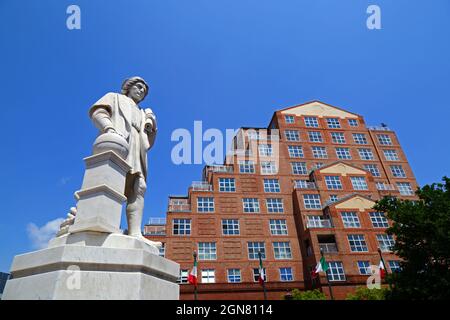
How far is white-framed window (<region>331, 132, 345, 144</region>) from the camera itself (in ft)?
140

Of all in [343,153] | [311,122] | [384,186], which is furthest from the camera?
[311,122]

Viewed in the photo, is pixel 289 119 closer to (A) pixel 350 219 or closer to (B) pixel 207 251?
(A) pixel 350 219

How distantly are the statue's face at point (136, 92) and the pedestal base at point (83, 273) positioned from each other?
8.59ft

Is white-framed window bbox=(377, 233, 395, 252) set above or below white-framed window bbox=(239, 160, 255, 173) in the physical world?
below

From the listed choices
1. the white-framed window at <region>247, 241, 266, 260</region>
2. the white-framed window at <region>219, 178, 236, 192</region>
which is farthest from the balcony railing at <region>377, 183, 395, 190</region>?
the white-framed window at <region>219, 178, 236, 192</region>

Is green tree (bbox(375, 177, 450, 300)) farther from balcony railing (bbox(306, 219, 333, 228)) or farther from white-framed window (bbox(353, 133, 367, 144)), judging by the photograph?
white-framed window (bbox(353, 133, 367, 144))

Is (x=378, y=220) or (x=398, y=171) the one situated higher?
(x=398, y=171)

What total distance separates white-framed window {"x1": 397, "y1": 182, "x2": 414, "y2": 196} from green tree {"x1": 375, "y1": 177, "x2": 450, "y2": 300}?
21691mm

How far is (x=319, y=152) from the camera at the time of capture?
136 feet

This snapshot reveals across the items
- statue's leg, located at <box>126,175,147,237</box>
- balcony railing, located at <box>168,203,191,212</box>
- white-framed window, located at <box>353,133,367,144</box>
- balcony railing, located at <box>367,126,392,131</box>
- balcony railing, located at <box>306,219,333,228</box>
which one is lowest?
statue's leg, located at <box>126,175,147,237</box>

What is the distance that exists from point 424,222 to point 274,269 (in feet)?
57.9

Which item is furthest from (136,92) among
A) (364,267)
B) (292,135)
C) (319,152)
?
(319,152)

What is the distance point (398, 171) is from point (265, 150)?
68.4 feet
